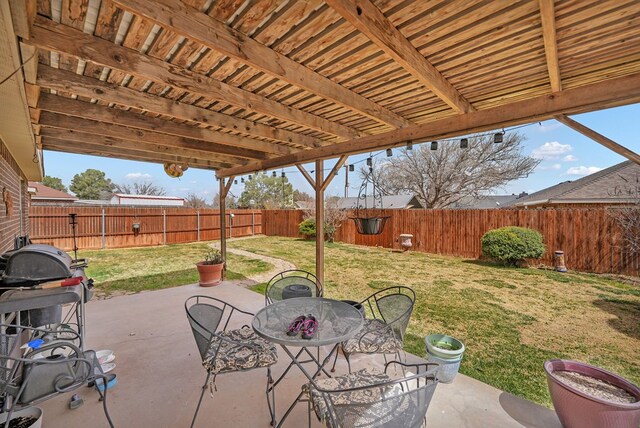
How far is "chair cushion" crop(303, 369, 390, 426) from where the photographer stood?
5.08ft

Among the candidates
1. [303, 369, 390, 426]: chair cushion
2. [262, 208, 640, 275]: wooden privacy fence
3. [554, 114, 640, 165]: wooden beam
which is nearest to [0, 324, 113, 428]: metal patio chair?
[303, 369, 390, 426]: chair cushion

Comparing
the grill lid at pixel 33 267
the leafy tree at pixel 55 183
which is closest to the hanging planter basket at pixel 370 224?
the grill lid at pixel 33 267

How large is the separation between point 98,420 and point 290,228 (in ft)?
42.5

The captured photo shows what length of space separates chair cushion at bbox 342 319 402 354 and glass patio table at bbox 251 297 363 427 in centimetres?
14

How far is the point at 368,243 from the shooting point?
11.7m

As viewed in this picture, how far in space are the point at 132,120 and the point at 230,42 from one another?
2057 mm

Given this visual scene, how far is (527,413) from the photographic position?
82.7 inches

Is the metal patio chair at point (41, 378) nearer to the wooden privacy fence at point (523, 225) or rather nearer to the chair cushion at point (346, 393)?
the chair cushion at point (346, 393)

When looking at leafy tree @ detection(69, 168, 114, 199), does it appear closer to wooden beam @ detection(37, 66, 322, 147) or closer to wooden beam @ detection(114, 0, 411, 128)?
wooden beam @ detection(37, 66, 322, 147)

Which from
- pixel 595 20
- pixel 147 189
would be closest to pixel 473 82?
pixel 595 20

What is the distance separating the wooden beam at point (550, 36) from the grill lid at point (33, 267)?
3.52 metres

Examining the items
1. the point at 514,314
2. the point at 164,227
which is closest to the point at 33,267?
the point at 514,314

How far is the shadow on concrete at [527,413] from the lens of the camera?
1995 mm

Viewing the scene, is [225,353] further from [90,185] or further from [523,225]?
[90,185]
